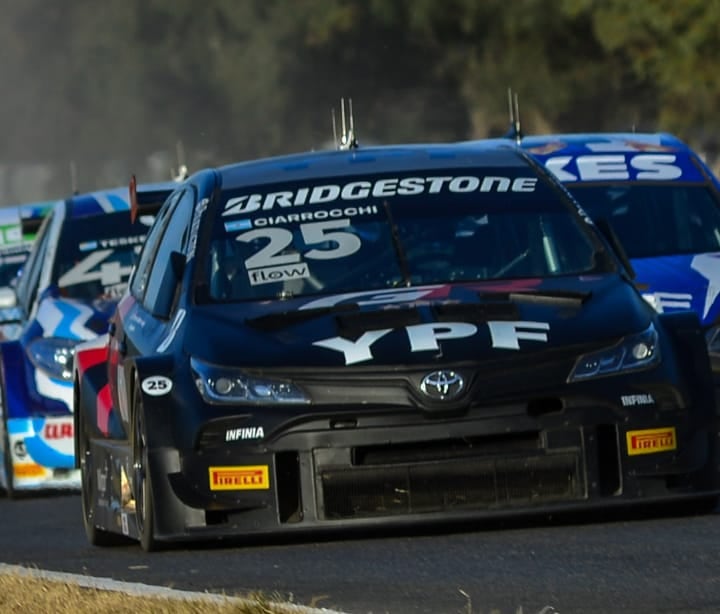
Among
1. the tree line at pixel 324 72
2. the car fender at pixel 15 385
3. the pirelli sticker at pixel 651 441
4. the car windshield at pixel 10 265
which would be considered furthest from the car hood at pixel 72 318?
the tree line at pixel 324 72

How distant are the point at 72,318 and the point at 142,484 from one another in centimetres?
495

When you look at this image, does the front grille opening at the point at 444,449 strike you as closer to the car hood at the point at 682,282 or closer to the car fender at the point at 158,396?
the car fender at the point at 158,396

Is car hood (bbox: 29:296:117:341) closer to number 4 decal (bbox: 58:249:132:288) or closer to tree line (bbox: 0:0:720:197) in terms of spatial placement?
number 4 decal (bbox: 58:249:132:288)

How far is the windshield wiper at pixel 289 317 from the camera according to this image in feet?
26.9

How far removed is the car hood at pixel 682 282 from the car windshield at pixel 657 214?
0.43 m

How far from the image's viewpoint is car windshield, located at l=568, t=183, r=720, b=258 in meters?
11.8

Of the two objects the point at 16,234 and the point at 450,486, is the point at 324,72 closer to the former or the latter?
the point at 16,234

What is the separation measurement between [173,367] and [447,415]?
916 mm

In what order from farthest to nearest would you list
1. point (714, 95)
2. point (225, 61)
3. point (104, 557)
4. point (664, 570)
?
point (225, 61) < point (714, 95) < point (104, 557) < point (664, 570)

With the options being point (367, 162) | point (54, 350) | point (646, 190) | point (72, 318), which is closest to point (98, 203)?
point (72, 318)

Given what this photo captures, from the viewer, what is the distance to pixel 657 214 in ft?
39.9

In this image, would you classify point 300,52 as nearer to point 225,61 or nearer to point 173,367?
point 225,61

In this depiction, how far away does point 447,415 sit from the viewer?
Answer: 780 cm

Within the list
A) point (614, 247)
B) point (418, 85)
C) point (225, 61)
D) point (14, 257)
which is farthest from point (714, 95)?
point (614, 247)
